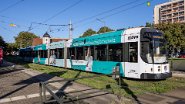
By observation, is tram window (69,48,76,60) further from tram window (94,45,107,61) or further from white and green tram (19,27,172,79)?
tram window (94,45,107,61)

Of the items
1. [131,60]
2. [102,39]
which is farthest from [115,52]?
[102,39]

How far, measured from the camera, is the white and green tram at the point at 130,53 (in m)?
13.6

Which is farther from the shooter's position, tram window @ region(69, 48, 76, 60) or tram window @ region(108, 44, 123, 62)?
tram window @ region(69, 48, 76, 60)

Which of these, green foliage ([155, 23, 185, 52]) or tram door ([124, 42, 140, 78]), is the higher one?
green foliage ([155, 23, 185, 52])

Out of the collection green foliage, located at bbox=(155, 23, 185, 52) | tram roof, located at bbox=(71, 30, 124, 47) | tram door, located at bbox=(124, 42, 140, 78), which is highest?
green foliage, located at bbox=(155, 23, 185, 52)

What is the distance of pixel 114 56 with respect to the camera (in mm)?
15641

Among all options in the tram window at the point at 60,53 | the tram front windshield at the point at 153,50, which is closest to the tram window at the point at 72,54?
the tram window at the point at 60,53

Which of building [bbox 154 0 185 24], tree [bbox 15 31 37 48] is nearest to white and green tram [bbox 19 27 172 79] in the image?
building [bbox 154 0 185 24]

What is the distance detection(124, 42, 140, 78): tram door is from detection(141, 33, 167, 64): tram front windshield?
49cm

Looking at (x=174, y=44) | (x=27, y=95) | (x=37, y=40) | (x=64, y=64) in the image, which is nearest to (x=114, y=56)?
(x=27, y=95)

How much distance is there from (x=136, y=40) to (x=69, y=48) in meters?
10.1

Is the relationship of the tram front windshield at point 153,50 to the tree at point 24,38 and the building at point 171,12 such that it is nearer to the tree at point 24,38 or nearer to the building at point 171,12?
the building at point 171,12

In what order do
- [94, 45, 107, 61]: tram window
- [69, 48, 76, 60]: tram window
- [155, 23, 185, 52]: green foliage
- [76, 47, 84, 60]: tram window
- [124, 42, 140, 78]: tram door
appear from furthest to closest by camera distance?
[155, 23, 185, 52]: green foliage → [69, 48, 76, 60]: tram window → [76, 47, 84, 60]: tram window → [94, 45, 107, 61]: tram window → [124, 42, 140, 78]: tram door

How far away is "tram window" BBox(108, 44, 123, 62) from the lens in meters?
15.1
